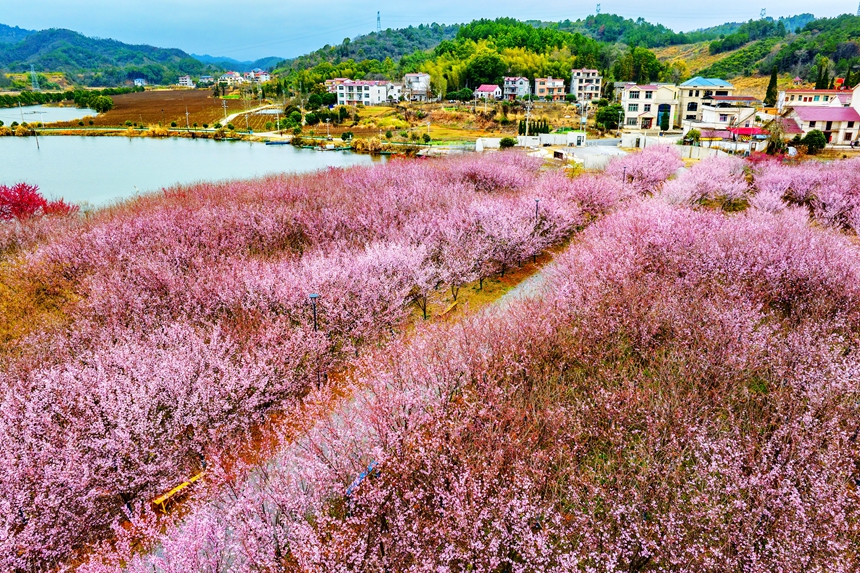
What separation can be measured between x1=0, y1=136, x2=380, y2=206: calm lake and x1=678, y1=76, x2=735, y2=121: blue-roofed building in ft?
127

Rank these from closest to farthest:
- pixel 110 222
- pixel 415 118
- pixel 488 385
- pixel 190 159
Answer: pixel 488 385 → pixel 110 222 → pixel 190 159 → pixel 415 118

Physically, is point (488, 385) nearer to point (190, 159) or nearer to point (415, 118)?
point (190, 159)

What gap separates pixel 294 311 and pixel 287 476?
5.17 meters

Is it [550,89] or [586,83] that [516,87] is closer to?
[550,89]

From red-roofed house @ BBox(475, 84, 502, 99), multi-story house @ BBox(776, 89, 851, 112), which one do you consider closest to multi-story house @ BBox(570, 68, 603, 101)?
red-roofed house @ BBox(475, 84, 502, 99)

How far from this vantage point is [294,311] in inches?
439

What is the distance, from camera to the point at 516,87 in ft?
319

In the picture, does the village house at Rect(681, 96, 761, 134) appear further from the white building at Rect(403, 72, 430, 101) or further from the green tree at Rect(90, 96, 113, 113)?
the green tree at Rect(90, 96, 113, 113)

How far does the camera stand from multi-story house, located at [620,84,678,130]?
60.5 meters

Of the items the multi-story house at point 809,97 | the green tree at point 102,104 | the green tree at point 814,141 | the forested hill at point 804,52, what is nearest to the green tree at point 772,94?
the multi-story house at point 809,97

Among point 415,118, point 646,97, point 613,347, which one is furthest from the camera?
point 415,118

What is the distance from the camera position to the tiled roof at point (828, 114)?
4359cm

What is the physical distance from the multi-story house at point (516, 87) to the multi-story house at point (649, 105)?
35615 millimetres

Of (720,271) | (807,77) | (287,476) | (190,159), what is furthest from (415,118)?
(287,476)
